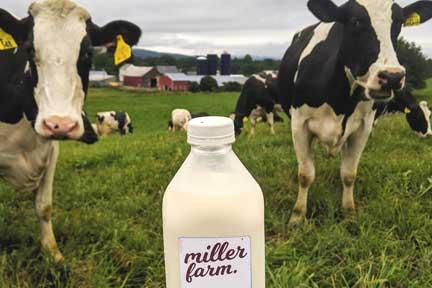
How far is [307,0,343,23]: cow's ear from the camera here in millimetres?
3645

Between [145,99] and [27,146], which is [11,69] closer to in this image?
[27,146]

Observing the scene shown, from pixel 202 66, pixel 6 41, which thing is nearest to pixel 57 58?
pixel 6 41

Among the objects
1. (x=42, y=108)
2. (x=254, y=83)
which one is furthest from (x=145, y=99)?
(x=42, y=108)

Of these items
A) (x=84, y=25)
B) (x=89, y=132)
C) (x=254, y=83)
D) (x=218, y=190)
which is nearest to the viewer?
(x=218, y=190)

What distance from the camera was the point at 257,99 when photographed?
37.5 ft

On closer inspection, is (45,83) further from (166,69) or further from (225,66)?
(166,69)

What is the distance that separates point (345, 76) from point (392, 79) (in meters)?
0.70

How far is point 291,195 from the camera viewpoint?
4.45m

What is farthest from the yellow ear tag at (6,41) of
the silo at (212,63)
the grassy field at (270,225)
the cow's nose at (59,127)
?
the silo at (212,63)

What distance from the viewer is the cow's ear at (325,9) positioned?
3.64m

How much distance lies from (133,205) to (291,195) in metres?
1.41

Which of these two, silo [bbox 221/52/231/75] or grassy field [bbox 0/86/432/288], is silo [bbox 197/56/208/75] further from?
→ grassy field [bbox 0/86/432/288]

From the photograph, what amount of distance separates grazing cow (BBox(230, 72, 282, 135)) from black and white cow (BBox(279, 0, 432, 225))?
6536 mm

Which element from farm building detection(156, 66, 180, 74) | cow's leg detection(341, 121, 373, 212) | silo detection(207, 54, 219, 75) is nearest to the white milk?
cow's leg detection(341, 121, 373, 212)
